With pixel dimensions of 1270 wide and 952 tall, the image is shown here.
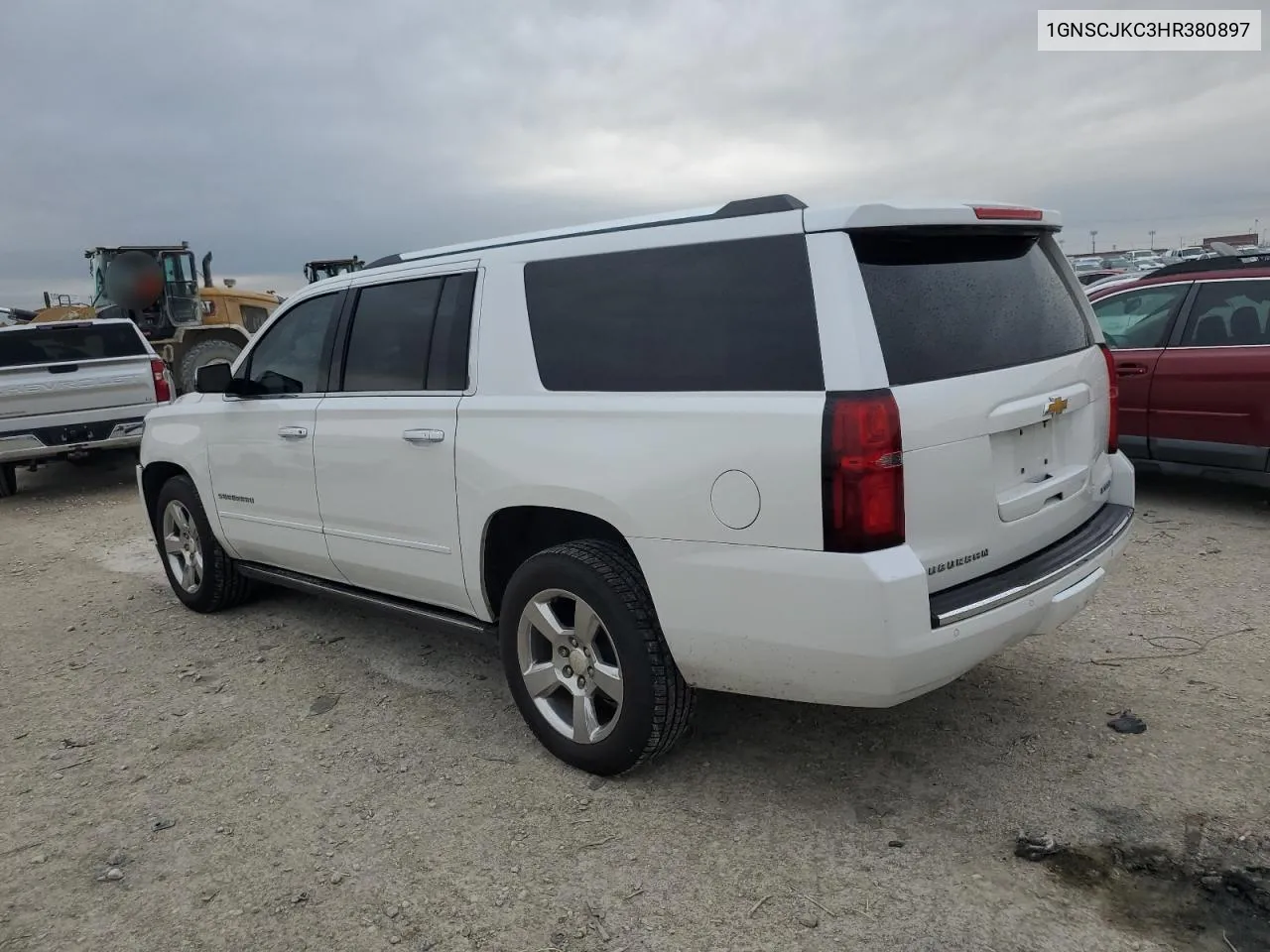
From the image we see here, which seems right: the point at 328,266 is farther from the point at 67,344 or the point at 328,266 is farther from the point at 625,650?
the point at 625,650

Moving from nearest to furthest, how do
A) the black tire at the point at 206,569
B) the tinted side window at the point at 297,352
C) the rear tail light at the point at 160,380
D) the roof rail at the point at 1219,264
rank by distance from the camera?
the tinted side window at the point at 297,352 < the black tire at the point at 206,569 < the roof rail at the point at 1219,264 < the rear tail light at the point at 160,380

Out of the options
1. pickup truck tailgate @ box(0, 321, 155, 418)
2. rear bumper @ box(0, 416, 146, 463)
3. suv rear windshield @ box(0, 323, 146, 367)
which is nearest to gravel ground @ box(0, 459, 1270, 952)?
rear bumper @ box(0, 416, 146, 463)

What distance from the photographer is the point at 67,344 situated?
32.9 feet

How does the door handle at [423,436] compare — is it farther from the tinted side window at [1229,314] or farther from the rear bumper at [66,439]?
the rear bumper at [66,439]

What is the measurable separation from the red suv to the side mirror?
5.19 m

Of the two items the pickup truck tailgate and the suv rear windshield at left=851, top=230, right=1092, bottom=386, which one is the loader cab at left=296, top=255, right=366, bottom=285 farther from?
the suv rear windshield at left=851, top=230, right=1092, bottom=386

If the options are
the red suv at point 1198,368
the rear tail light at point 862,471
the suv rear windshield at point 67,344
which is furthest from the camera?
the suv rear windshield at point 67,344

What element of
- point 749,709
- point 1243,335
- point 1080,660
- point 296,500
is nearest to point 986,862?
point 749,709

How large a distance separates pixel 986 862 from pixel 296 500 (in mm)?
3261

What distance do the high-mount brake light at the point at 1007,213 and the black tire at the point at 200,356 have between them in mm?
13514

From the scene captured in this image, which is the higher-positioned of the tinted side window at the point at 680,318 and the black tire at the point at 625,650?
the tinted side window at the point at 680,318

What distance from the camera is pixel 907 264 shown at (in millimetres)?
2824

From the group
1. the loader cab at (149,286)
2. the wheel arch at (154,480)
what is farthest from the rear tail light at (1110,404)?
the loader cab at (149,286)

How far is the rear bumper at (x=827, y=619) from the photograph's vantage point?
101 inches
